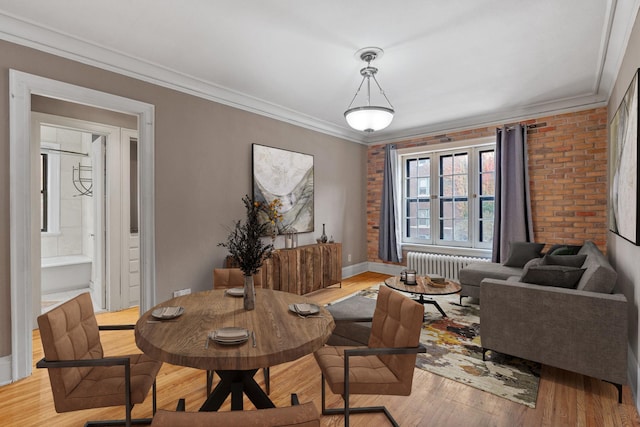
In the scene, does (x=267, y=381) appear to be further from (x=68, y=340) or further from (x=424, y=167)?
(x=424, y=167)

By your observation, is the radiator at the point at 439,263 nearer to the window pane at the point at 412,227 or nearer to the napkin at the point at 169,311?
the window pane at the point at 412,227

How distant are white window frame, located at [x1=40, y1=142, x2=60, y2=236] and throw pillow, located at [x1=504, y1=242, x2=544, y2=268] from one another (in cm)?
686

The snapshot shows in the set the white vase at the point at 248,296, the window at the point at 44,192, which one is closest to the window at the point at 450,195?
the white vase at the point at 248,296

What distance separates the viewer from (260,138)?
439cm

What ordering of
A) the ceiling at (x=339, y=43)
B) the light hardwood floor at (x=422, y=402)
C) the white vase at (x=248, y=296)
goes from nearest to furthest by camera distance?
the white vase at (x=248, y=296) → the light hardwood floor at (x=422, y=402) → the ceiling at (x=339, y=43)

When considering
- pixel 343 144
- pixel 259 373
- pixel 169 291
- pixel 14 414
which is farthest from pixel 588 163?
pixel 14 414

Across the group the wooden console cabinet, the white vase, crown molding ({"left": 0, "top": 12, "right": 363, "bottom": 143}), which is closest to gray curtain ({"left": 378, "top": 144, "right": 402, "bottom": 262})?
the wooden console cabinet

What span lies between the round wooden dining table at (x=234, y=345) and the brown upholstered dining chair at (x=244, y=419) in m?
0.44

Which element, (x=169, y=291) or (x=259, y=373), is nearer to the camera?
(x=259, y=373)

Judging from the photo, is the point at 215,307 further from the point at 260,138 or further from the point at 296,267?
the point at 260,138

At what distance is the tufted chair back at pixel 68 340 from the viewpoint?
59.0 inches

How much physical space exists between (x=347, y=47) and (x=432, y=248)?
3871mm

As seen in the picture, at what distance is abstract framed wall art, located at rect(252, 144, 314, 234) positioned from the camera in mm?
4355

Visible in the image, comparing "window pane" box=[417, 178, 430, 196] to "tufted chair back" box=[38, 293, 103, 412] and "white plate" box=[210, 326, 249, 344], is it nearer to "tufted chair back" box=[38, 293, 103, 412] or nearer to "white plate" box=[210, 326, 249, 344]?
"white plate" box=[210, 326, 249, 344]
